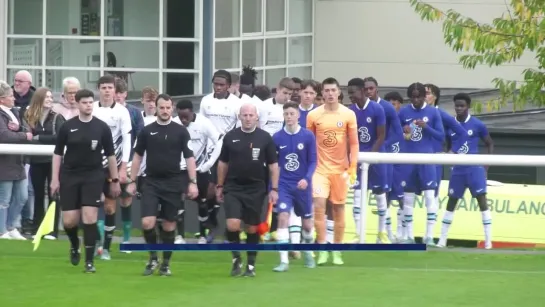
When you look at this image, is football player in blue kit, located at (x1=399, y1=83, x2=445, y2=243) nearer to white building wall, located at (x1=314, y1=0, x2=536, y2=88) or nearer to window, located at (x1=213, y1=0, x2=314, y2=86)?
window, located at (x1=213, y1=0, x2=314, y2=86)

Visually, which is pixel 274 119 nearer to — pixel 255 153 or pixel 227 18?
pixel 255 153

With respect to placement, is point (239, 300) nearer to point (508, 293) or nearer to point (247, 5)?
point (508, 293)

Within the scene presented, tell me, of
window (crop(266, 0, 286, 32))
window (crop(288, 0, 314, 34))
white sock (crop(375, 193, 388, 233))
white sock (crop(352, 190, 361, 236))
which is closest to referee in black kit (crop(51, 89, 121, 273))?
white sock (crop(352, 190, 361, 236))

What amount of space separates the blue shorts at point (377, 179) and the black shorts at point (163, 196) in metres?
2.67

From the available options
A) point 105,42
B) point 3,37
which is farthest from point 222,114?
point 3,37

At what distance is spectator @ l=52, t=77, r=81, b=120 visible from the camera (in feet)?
52.4

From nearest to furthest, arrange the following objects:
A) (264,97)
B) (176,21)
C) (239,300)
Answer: (239,300) < (264,97) < (176,21)

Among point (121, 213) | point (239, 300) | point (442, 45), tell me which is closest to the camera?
point (239, 300)

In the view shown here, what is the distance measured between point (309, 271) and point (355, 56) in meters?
17.8

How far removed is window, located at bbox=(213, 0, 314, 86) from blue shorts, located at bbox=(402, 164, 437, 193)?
1333cm

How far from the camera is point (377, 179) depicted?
632 inches

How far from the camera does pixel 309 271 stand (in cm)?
1453

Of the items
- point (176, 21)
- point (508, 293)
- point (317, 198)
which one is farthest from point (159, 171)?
point (176, 21)

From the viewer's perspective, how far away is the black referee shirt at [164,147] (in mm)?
14062
